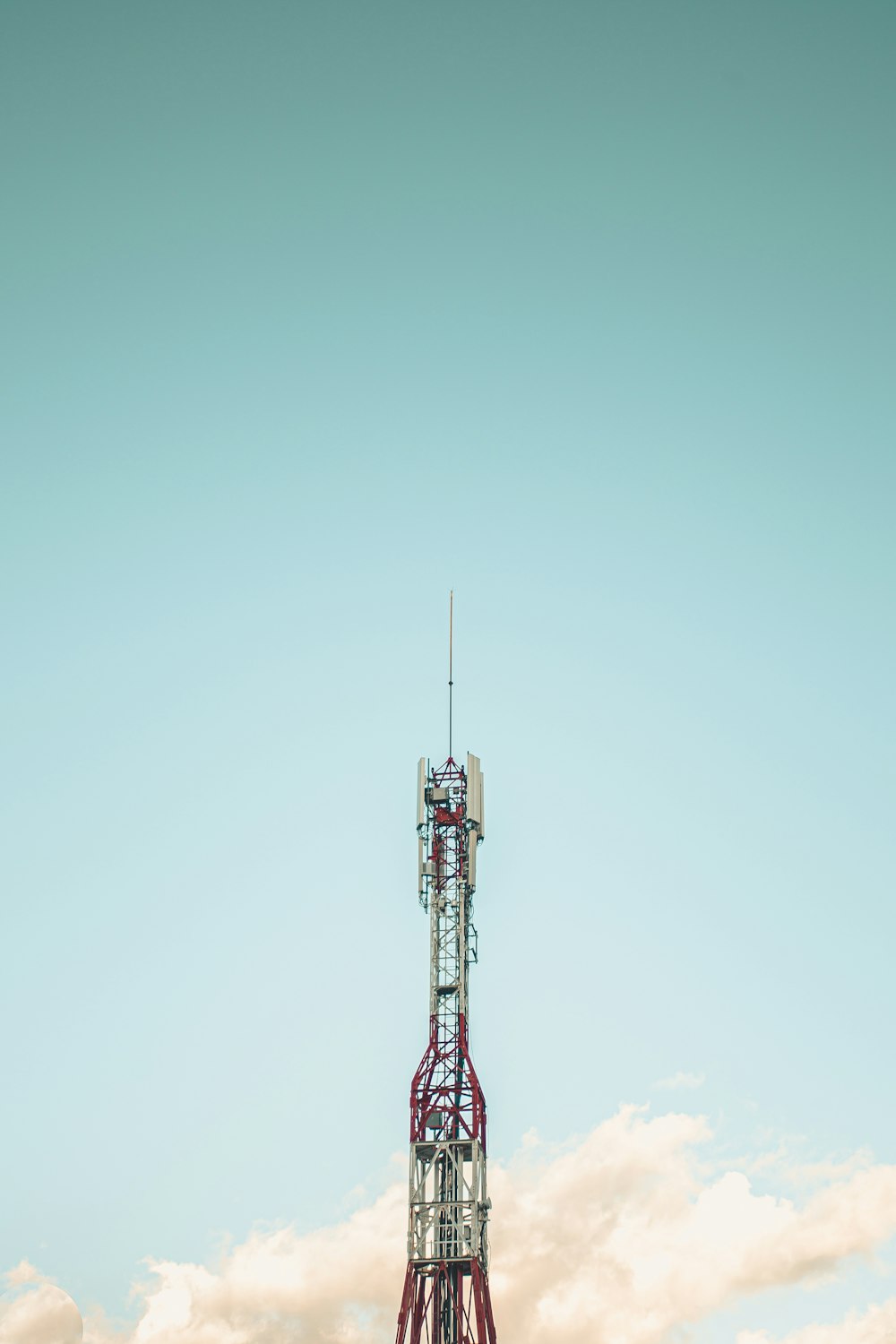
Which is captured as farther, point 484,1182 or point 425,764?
point 425,764

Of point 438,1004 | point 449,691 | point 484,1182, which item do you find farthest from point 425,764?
point 484,1182

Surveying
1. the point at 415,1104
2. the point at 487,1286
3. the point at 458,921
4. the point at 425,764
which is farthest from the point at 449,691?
the point at 487,1286

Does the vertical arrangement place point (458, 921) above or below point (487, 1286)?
above

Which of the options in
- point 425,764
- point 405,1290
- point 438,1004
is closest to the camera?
point 405,1290

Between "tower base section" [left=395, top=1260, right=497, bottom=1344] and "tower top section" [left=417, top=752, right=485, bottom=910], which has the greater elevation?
"tower top section" [left=417, top=752, right=485, bottom=910]

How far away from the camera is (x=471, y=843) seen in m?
129

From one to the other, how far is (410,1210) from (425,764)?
3599 cm

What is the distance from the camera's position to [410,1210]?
118 m

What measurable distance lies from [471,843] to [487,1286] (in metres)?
34.0

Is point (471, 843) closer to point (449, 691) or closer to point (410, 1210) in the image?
point (449, 691)

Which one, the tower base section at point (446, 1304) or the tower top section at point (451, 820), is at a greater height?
the tower top section at point (451, 820)

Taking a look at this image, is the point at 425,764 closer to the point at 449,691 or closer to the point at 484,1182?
the point at 449,691

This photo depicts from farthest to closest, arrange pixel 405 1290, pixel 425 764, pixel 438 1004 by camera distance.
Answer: pixel 425 764 < pixel 438 1004 < pixel 405 1290

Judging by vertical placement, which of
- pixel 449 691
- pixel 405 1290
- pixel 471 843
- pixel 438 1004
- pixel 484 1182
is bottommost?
pixel 405 1290
